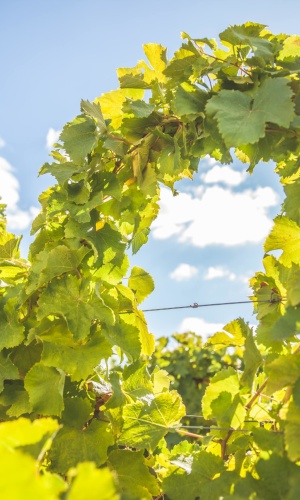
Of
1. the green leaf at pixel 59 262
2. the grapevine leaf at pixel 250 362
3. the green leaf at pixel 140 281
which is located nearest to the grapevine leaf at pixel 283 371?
the grapevine leaf at pixel 250 362

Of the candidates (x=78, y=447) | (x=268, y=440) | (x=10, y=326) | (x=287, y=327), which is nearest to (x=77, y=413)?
(x=78, y=447)

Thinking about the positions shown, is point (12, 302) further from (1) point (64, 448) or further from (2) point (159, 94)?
(2) point (159, 94)

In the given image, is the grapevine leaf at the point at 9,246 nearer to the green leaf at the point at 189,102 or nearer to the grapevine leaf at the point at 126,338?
the grapevine leaf at the point at 126,338

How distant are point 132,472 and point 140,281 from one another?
0.58 m

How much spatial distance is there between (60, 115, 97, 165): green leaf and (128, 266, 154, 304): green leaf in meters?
0.42

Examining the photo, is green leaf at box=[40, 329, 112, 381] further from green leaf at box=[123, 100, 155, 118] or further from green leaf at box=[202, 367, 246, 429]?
green leaf at box=[123, 100, 155, 118]

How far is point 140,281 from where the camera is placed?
5.45ft

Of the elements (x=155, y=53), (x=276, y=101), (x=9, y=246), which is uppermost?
(x=155, y=53)

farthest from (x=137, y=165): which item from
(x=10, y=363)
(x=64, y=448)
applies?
(x=64, y=448)

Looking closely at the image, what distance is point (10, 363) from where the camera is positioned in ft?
4.50

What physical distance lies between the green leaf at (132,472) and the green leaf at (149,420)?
0.12 feet

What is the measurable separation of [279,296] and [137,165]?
58 centimetres

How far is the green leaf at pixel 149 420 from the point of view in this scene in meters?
1.35

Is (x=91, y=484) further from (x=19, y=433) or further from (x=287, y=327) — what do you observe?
(x=287, y=327)
